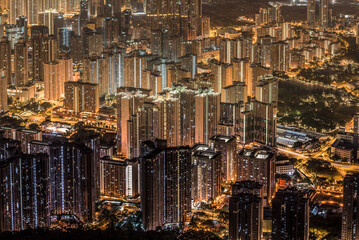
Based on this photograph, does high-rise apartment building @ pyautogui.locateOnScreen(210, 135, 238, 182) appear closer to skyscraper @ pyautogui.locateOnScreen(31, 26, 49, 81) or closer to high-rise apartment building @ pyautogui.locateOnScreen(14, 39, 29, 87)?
high-rise apartment building @ pyautogui.locateOnScreen(14, 39, 29, 87)

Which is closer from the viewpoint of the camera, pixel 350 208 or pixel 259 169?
pixel 350 208

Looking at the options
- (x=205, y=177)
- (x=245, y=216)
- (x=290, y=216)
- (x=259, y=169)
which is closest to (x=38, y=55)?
(x=205, y=177)

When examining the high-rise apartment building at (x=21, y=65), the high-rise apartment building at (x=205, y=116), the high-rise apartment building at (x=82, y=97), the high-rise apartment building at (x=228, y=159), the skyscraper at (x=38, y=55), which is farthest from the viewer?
the skyscraper at (x=38, y=55)

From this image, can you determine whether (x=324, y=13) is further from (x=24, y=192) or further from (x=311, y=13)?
(x=24, y=192)

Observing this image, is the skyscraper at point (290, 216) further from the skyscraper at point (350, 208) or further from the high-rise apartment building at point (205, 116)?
the high-rise apartment building at point (205, 116)

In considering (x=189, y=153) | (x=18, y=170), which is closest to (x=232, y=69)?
(x=189, y=153)

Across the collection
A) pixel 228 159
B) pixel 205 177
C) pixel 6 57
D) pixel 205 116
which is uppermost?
pixel 6 57

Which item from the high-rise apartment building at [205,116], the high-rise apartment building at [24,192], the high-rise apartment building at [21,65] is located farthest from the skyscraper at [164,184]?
the high-rise apartment building at [21,65]

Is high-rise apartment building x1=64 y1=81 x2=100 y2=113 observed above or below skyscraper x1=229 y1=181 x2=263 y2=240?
above

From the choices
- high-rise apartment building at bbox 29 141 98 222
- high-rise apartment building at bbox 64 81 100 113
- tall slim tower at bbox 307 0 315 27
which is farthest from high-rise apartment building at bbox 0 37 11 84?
tall slim tower at bbox 307 0 315 27

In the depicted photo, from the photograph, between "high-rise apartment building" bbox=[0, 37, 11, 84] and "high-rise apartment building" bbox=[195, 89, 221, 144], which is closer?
"high-rise apartment building" bbox=[195, 89, 221, 144]

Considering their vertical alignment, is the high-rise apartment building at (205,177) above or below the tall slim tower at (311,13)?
below
